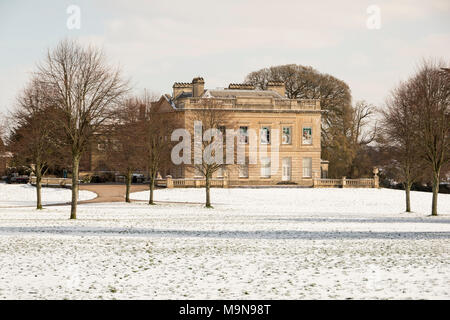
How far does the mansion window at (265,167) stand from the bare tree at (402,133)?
88.1 ft

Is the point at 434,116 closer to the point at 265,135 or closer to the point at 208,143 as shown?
the point at 208,143

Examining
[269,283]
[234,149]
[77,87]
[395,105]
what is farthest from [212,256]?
[234,149]

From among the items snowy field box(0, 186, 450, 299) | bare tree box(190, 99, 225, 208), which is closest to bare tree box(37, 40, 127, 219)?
snowy field box(0, 186, 450, 299)

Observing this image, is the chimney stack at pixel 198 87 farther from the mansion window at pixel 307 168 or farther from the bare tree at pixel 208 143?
the bare tree at pixel 208 143

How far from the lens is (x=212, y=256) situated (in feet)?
43.1

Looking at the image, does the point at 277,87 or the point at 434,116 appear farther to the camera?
the point at 277,87

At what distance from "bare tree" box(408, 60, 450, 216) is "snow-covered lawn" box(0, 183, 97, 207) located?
1039 inches

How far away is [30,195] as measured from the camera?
46.4 metres

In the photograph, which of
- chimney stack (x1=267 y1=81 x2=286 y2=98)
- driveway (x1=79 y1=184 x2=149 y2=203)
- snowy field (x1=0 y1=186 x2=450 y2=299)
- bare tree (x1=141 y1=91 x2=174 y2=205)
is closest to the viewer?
snowy field (x1=0 y1=186 x2=450 y2=299)

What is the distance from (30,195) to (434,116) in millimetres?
33589

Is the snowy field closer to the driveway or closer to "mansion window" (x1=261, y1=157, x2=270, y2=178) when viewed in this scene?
the driveway

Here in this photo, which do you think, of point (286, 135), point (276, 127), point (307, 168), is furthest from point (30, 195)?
point (307, 168)

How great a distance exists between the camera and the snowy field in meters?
9.36

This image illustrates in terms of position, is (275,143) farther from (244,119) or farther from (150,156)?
(150,156)
